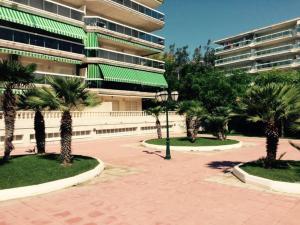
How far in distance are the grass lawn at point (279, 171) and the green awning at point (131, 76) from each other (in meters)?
25.6

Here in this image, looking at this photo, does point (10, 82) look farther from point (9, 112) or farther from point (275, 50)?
point (275, 50)

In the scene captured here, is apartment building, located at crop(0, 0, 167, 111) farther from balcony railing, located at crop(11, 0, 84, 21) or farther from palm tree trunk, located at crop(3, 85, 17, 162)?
palm tree trunk, located at crop(3, 85, 17, 162)

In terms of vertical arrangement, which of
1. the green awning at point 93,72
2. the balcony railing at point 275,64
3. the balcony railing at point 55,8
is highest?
the balcony railing at point 55,8

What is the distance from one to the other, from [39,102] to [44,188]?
5.12m

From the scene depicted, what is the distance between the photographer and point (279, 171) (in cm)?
1253

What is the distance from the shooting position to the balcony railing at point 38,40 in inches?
1112

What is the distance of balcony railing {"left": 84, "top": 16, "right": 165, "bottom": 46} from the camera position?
3691 cm

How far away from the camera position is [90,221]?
8008mm

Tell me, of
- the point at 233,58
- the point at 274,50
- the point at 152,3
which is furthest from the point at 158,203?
the point at 233,58

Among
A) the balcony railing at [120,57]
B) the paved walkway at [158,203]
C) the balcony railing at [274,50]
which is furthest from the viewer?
the balcony railing at [274,50]

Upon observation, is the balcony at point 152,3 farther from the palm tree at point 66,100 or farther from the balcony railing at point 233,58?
the palm tree at point 66,100

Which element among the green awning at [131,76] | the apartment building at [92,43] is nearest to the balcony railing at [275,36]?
the apartment building at [92,43]

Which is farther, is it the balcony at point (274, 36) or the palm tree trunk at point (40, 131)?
the balcony at point (274, 36)

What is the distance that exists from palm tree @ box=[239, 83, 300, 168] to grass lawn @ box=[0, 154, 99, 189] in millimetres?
8021
